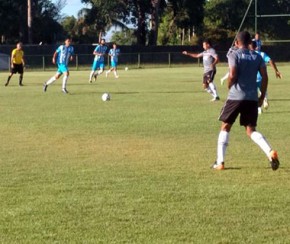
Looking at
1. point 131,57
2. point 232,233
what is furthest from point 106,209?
point 131,57

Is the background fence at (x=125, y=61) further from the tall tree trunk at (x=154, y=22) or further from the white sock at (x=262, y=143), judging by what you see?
the white sock at (x=262, y=143)

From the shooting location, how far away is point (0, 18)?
6819 cm

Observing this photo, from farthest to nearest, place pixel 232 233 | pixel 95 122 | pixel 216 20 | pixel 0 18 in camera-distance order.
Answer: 1. pixel 216 20
2. pixel 0 18
3. pixel 95 122
4. pixel 232 233

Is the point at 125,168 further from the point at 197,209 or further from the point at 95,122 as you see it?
the point at 95,122

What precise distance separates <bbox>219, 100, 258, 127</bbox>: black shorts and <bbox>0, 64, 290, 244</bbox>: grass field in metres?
0.65

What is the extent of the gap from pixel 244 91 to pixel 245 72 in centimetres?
26

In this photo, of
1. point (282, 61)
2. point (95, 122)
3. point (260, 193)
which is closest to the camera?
point (260, 193)

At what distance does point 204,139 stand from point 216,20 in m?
66.7

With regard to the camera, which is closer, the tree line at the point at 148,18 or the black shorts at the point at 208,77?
the black shorts at the point at 208,77

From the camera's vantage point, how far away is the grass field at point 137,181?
6332mm

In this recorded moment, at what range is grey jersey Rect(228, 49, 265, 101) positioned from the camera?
925cm

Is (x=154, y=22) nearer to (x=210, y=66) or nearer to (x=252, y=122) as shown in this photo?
(x=210, y=66)

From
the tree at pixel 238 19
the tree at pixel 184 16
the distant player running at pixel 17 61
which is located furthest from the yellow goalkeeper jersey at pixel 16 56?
the tree at pixel 184 16

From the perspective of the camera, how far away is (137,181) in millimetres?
8648
